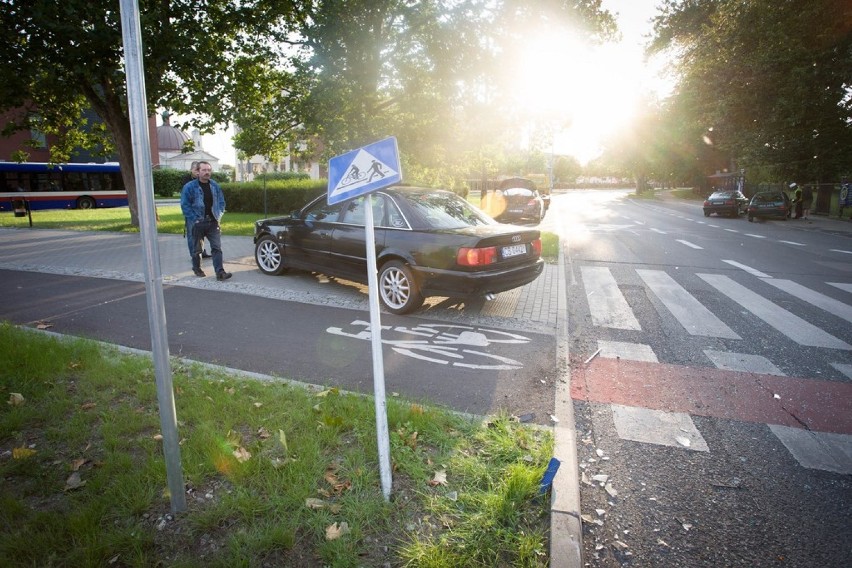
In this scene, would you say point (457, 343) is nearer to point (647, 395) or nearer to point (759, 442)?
point (647, 395)

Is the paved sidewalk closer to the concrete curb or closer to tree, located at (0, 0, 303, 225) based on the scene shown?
the concrete curb

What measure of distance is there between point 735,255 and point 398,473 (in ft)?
41.3

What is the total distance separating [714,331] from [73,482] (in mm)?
6481

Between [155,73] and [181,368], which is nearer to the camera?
[181,368]

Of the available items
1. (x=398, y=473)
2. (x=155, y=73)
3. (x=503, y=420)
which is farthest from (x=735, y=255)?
(x=155, y=73)

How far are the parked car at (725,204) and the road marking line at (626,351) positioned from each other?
2578cm

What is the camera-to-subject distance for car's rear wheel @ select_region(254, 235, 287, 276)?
341 inches

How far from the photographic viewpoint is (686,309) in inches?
276

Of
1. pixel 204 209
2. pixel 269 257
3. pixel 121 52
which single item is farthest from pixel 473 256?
pixel 121 52

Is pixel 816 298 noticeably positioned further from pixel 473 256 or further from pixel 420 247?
pixel 420 247

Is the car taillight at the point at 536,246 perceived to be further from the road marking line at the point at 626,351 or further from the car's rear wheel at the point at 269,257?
the car's rear wheel at the point at 269,257

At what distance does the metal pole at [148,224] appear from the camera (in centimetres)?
207

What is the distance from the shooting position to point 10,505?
2471 mm

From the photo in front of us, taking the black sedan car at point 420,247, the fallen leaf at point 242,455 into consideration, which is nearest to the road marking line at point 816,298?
the black sedan car at point 420,247
